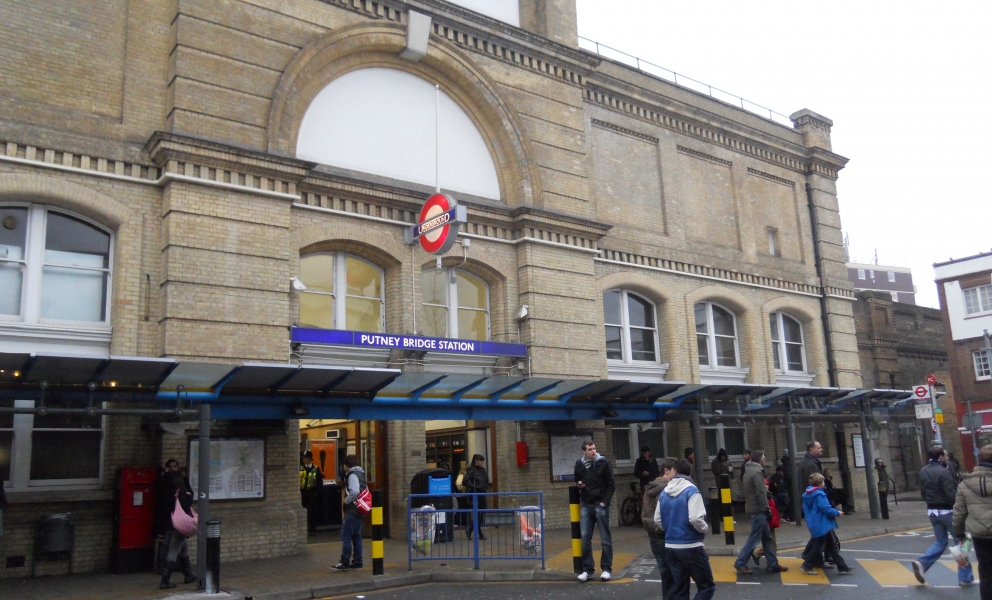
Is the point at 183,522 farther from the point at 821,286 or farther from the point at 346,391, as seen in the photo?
the point at 821,286

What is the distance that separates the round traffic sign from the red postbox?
21.5 feet

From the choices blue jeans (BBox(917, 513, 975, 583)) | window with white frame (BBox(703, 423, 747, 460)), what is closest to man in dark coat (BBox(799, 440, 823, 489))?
blue jeans (BBox(917, 513, 975, 583))

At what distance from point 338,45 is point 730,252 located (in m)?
13.0

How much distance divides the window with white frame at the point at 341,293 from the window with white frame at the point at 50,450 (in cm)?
422

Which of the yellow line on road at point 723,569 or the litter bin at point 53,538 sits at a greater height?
the litter bin at point 53,538

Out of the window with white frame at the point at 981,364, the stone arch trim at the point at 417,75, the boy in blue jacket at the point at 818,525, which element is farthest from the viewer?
the window with white frame at the point at 981,364

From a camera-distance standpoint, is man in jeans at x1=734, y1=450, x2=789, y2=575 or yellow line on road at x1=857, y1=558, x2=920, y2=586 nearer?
yellow line on road at x1=857, y1=558, x2=920, y2=586

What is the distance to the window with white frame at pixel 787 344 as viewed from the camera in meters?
25.6

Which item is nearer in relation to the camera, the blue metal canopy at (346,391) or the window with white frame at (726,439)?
the blue metal canopy at (346,391)

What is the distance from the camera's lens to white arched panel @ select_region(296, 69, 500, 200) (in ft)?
55.0

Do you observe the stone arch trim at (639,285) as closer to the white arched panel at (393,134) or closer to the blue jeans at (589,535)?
the white arched panel at (393,134)

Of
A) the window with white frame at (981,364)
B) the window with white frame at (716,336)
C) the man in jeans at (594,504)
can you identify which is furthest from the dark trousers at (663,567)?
the window with white frame at (981,364)

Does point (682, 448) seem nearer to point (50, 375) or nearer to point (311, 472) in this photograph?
point (311, 472)

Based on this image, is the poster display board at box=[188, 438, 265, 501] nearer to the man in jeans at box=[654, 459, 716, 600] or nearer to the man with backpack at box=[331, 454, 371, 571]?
the man with backpack at box=[331, 454, 371, 571]
